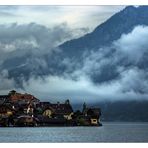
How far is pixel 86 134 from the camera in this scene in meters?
10.3

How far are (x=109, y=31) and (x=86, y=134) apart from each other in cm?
143

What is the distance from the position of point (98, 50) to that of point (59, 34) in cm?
57

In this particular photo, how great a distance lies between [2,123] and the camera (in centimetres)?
1064

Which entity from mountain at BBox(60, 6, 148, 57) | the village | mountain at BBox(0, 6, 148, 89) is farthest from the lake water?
mountain at BBox(60, 6, 148, 57)

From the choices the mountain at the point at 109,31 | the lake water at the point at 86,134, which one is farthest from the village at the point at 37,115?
the mountain at the point at 109,31

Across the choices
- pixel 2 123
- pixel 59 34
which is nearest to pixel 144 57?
pixel 59 34

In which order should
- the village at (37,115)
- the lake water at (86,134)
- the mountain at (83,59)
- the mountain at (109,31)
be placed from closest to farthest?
1. the lake water at (86,134)
2. the mountain at (109,31)
3. the mountain at (83,59)
4. the village at (37,115)

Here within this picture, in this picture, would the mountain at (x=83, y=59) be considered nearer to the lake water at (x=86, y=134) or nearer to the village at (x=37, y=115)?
the village at (x=37, y=115)

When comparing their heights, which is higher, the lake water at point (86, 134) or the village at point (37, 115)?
the village at point (37, 115)

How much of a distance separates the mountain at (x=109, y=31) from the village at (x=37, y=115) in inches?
31.6

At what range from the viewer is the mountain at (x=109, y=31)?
1027 centimetres

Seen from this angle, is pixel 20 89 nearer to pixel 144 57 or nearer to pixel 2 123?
pixel 2 123

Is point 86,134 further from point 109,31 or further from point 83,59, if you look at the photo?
point 109,31
